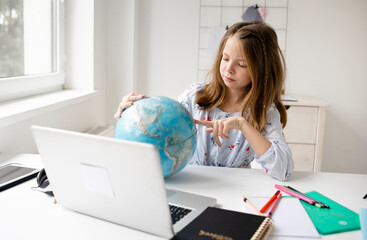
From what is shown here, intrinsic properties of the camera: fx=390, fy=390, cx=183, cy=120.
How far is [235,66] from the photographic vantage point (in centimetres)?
149

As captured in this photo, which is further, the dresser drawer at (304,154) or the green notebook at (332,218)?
the dresser drawer at (304,154)

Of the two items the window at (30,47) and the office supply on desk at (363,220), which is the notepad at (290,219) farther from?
the window at (30,47)

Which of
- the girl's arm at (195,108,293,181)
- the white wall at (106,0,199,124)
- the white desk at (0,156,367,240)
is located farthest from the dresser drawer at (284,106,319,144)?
the white desk at (0,156,367,240)

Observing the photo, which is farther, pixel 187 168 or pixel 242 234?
pixel 187 168

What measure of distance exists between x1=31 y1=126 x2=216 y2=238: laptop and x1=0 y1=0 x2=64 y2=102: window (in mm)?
999

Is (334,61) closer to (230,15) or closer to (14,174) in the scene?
(230,15)

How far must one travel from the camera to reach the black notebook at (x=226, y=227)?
0.81 m

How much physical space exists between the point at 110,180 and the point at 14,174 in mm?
523

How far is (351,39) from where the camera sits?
3.03 metres

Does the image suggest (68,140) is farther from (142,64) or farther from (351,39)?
(351,39)

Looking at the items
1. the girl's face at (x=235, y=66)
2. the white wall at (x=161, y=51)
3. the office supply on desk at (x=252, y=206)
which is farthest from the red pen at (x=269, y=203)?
the white wall at (x=161, y=51)

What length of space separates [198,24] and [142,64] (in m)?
0.55

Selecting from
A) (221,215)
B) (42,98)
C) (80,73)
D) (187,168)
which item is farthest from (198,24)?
(221,215)

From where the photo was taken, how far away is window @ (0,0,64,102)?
183 cm
